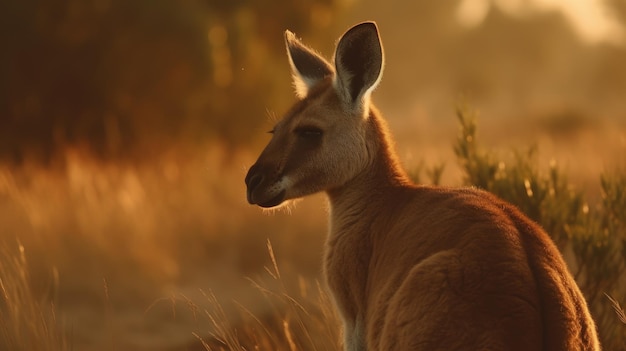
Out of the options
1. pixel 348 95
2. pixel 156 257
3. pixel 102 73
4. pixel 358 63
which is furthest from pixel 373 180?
pixel 102 73

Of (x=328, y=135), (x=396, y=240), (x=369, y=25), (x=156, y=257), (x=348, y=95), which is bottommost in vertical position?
(x=156, y=257)

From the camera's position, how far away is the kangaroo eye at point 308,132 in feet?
16.7

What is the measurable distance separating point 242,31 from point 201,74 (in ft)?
3.72

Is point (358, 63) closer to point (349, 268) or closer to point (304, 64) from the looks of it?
point (304, 64)

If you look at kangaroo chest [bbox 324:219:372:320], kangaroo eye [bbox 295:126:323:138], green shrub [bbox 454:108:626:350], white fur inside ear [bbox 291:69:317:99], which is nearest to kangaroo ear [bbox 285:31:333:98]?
white fur inside ear [bbox 291:69:317:99]

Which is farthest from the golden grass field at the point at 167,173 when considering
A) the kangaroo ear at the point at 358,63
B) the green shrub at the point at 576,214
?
the kangaroo ear at the point at 358,63

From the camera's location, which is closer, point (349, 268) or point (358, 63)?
point (349, 268)

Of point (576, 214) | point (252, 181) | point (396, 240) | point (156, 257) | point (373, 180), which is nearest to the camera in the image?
point (396, 240)

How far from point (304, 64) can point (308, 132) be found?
2.48ft

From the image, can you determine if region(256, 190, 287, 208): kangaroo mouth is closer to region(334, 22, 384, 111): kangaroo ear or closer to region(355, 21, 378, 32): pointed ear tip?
region(334, 22, 384, 111): kangaroo ear

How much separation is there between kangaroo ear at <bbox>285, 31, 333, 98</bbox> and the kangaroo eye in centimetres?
59

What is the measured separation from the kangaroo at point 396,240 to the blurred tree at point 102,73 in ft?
32.1

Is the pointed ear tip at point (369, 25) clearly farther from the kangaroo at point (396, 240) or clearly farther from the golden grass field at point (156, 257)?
the golden grass field at point (156, 257)

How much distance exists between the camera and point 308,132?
5.09 metres
